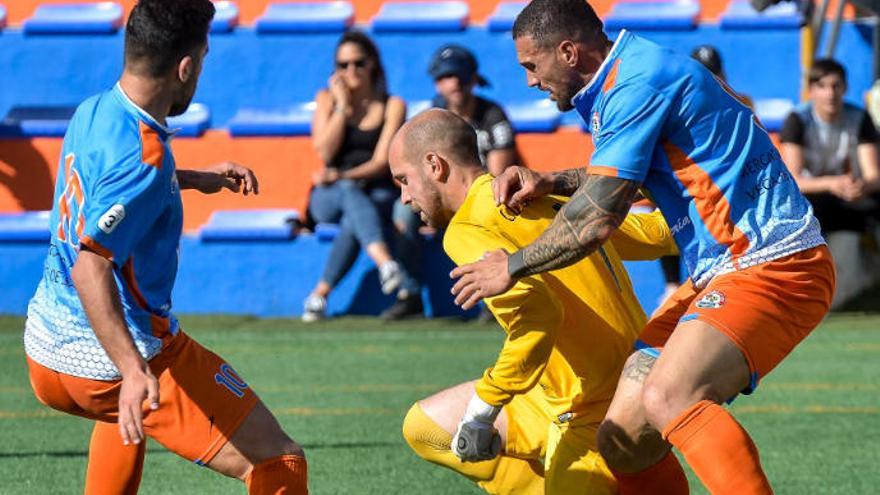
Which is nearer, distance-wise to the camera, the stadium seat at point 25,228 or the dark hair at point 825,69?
the dark hair at point 825,69

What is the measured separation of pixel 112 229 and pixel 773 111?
332 inches

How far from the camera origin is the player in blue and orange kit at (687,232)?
4.23 m

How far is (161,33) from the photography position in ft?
14.2

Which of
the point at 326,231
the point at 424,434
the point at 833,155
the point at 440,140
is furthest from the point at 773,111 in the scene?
the point at 440,140

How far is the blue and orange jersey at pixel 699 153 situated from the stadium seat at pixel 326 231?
712cm

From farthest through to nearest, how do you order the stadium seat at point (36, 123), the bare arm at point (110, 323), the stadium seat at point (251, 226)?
the stadium seat at point (36, 123) < the stadium seat at point (251, 226) < the bare arm at point (110, 323)

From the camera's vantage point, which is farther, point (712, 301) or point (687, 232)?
point (687, 232)

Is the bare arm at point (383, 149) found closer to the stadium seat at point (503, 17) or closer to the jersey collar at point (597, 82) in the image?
the stadium seat at point (503, 17)

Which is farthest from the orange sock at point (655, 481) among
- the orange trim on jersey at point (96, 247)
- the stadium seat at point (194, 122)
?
the stadium seat at point (194, 122)

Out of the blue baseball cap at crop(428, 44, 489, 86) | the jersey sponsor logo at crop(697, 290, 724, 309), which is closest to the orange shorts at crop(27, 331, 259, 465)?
the jersey sponsor logo at crop(697, 290, 724, 309)

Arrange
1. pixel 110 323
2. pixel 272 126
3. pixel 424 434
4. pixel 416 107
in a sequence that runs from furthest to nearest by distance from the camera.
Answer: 1. pixel 272 126
2. pixel 416 107
3. pixel 424 434
4. pixel 110 323

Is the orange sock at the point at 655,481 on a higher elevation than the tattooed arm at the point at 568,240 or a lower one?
lower

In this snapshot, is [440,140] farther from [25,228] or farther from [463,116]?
[25,228]

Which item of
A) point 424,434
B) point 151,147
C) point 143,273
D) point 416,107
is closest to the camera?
point 151,147
